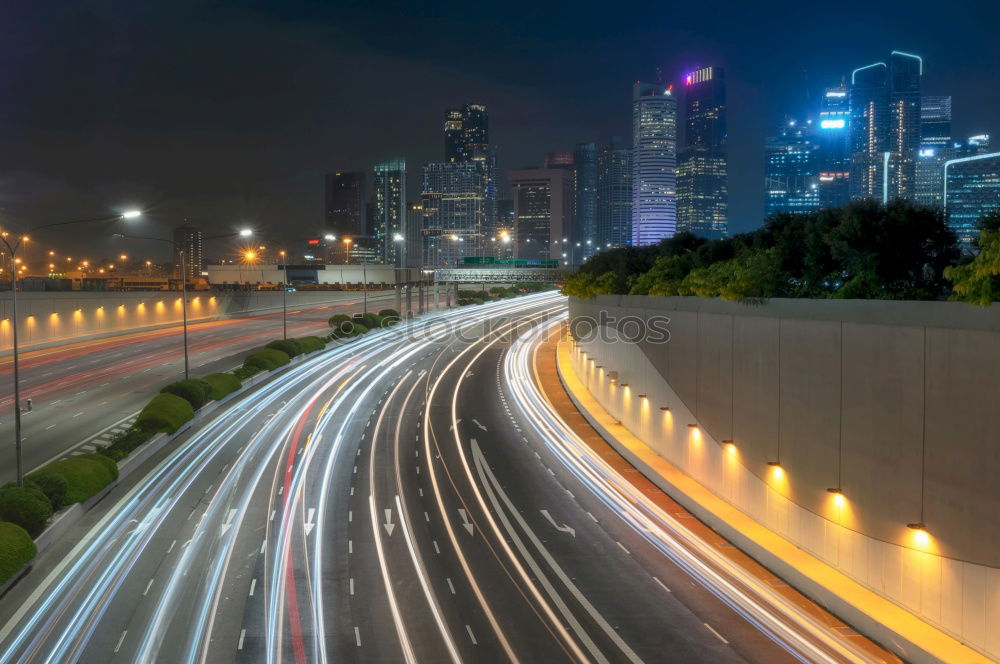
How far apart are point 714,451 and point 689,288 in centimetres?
926

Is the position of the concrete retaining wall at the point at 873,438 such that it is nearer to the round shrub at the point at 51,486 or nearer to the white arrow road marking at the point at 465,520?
the white arrow road marking at the point at 465,520

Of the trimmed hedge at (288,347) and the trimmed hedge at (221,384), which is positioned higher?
the trimmed hedge at (288,347)

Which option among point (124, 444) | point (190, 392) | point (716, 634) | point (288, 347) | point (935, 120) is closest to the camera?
point (716, 634)

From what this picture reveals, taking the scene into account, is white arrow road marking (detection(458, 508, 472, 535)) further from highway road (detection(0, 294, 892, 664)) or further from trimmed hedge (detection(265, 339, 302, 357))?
trimmed hedge (detection(265, 339, 302, 357))

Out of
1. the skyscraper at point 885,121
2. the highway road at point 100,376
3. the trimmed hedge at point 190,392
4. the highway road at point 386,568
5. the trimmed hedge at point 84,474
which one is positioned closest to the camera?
the highway road at point 386,568

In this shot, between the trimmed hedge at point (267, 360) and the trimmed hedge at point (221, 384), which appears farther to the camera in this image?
the trimmed hedge at point (267, 360)

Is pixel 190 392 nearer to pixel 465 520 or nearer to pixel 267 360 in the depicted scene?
pixel 267 360

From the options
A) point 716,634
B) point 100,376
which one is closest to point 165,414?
point 100,376

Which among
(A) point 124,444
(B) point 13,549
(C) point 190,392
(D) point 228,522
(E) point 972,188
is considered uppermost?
(E) point 972,188

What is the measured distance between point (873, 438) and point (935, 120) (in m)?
150

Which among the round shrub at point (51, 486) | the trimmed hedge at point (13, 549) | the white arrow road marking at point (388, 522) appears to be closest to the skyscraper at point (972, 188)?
the white arrow road marking at point (388, 522)

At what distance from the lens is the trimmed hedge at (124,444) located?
31300 mm

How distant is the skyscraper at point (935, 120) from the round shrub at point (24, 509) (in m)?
129

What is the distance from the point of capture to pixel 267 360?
185ft
